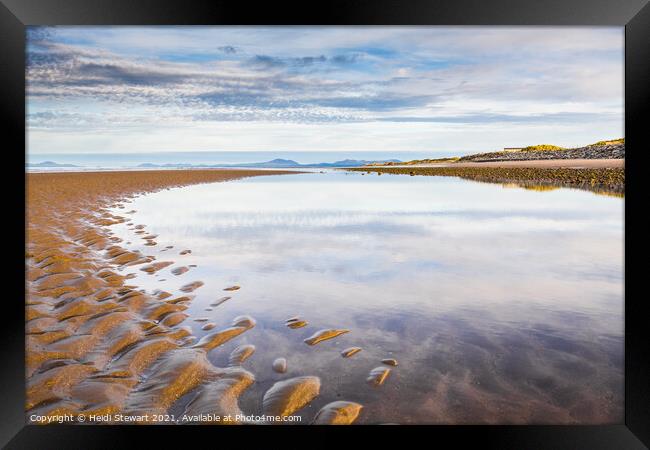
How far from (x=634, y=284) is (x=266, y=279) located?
4.52m

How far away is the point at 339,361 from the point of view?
384 centimetres


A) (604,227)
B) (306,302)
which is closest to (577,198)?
(604,227)

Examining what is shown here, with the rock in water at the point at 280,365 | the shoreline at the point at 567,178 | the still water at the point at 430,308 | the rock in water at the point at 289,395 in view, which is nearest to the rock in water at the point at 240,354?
the still water at the point at 430,308

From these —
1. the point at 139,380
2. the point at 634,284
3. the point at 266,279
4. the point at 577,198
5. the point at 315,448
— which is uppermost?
the point at 577,198

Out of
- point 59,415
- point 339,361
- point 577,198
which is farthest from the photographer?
point 577,198

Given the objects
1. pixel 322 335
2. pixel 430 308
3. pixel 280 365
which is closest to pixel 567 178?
pixel 430 308

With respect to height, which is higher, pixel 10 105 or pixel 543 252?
pixel 10 105

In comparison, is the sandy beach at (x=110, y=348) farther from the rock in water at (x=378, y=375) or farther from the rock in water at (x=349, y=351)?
the rock in water at (x=378, y=375)

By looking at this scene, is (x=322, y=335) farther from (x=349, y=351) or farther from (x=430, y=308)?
(x=430, y=308)

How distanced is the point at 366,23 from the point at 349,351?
2.90 meters

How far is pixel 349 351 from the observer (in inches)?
159

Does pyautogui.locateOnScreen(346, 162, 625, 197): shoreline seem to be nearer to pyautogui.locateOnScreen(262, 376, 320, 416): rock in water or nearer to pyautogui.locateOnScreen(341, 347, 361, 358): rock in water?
pyautogui.locateOnScreen(341, 347, 361, 358): rock in water

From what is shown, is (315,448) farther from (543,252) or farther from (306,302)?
(543,252)

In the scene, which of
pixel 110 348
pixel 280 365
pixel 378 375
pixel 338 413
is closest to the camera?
pixel 338 413
